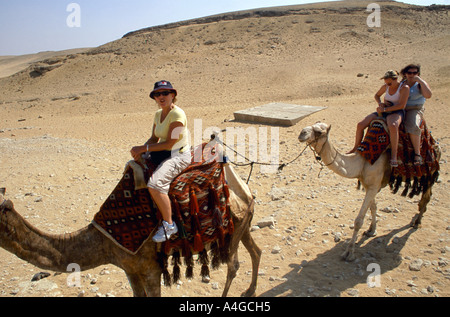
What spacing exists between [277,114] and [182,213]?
34.5ft

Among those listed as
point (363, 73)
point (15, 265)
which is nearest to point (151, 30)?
point (363, 73)

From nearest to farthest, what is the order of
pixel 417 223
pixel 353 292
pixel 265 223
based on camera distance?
pixel 353 292, pixel 417 223, pixel 265 223

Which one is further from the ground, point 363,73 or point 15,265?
point 363,73

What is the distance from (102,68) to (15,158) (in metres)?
25.7

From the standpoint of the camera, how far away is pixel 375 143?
5082 mm

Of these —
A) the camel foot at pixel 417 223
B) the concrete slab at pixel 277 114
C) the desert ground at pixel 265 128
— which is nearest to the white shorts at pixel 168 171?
the desert ground at pixel 265 128

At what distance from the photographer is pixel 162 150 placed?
370 cm

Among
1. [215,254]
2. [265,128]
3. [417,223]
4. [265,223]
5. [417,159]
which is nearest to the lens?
[215,254]

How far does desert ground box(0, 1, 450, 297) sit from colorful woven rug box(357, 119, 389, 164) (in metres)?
1.50

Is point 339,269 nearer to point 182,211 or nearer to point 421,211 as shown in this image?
point 421,211

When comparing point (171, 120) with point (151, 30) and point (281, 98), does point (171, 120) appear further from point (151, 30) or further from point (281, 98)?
point (151, 30)

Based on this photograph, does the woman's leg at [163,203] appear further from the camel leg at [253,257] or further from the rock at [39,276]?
the rock at [39,276]

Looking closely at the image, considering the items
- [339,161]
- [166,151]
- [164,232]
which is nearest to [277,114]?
[339,161]

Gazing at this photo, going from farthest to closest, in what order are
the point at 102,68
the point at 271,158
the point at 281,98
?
the point at 102,68 < the point at 281,98 < the point at 271,158
